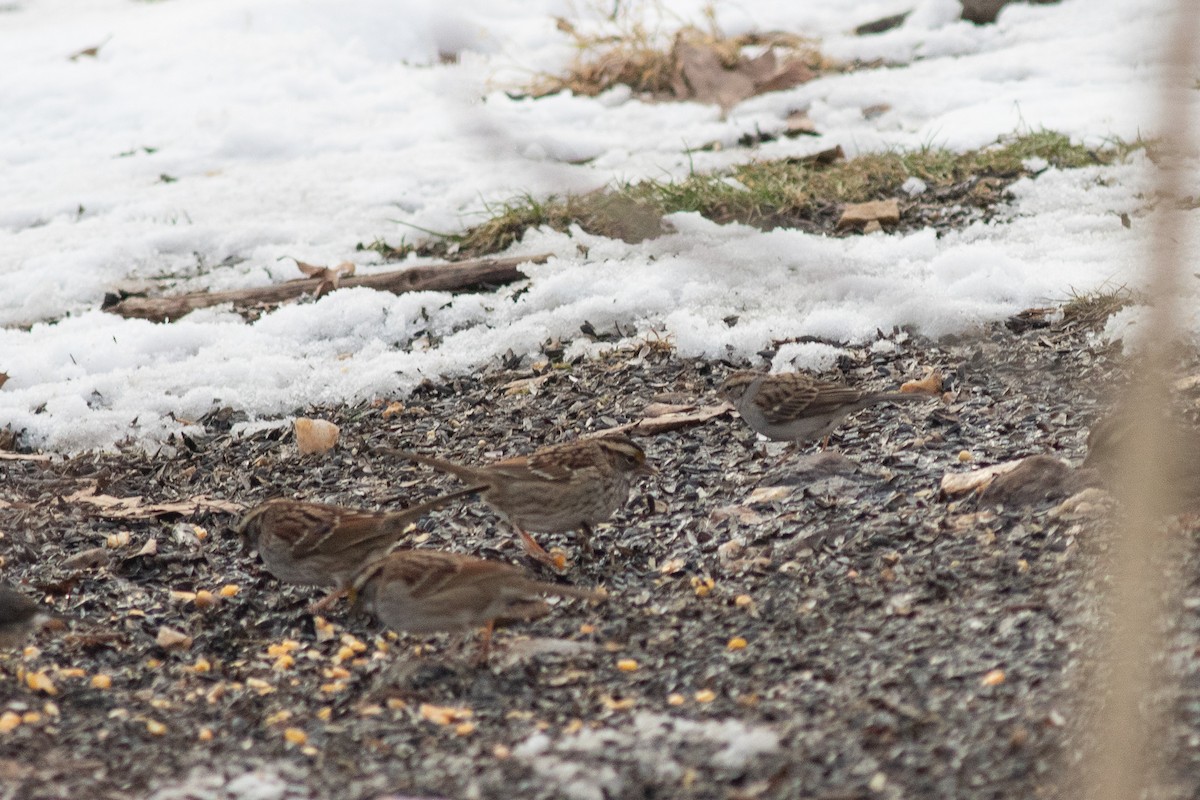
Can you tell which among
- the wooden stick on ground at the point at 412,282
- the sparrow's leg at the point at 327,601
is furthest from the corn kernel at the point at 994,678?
the wooden stick on ground at the point at 412,282

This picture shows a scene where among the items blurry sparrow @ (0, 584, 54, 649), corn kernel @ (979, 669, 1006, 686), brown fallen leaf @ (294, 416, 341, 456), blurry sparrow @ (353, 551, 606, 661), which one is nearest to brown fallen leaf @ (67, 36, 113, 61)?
brown fallen leaf @ (294, 416, 341, 456)

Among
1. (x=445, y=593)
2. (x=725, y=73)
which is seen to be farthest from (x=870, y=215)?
(x=445, y=593)

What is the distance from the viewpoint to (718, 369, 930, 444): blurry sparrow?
5.23m

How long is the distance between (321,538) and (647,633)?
1.17 metres

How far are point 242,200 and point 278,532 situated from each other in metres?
5.05

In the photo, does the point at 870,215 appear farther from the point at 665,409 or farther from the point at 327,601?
the point at 327,601

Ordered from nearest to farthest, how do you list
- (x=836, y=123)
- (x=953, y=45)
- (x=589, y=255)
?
1. (x=589, y=255)
2. (x=836, y=123)
3. (x=953, y=45)

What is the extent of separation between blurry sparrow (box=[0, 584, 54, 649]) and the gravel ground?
0.11m

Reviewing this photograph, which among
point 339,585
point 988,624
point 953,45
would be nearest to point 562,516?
point 339,585

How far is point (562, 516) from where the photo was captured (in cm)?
465

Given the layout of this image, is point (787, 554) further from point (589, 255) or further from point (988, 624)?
point (589, 255)

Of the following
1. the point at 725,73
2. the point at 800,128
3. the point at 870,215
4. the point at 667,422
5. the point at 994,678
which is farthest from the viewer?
the point at 725,73

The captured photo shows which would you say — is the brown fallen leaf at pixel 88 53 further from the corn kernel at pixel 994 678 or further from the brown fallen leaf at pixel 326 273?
the corn kernel at pixel 994 678

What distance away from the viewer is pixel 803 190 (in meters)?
8.03
